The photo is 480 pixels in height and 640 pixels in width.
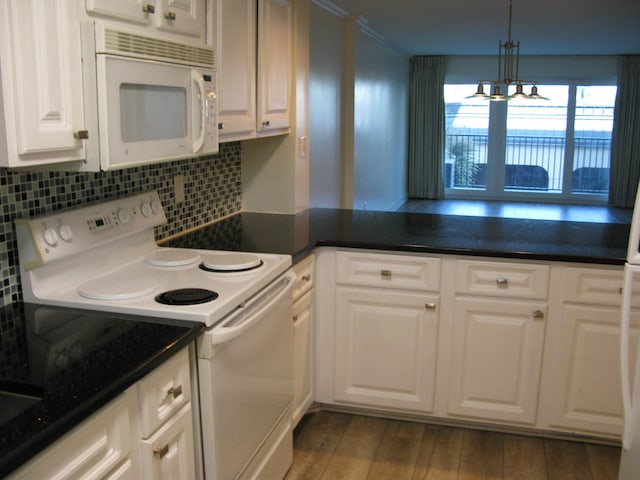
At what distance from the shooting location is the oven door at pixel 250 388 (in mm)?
1819

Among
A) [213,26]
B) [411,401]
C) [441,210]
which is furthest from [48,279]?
[441,210]

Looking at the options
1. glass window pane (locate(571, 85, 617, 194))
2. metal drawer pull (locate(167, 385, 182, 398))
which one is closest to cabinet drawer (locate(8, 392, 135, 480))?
metal drawer pull (locate(167, 385, 182, 398))

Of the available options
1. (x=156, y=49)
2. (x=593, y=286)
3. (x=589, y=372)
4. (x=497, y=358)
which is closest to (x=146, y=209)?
(x=156, y=49)

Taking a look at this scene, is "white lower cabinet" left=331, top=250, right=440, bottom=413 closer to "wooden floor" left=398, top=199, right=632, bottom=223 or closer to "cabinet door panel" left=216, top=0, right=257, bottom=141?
"cabinet door panel" left=216, top=0, right=257, bottom=141

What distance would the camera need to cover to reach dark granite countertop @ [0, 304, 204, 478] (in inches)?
46.4

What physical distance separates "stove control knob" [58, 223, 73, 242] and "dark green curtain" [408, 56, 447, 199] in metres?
8.92

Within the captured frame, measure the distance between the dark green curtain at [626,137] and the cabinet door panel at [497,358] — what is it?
313 inches

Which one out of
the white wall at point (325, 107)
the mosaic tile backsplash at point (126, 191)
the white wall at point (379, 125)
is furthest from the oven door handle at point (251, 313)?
the white wall at point (379, 125)

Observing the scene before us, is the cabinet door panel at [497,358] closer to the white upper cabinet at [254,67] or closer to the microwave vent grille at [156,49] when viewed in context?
the white upper cabinet at [254,67]

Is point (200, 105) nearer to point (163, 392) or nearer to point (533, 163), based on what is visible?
point (163, 392)

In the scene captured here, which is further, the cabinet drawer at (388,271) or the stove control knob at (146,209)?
the cabinet drawer at (388,271)

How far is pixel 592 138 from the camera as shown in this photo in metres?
10.1

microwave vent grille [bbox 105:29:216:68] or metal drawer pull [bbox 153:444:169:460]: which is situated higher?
microwave vent grille [bbox 105:29:216:68]

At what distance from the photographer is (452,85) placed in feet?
34.3
